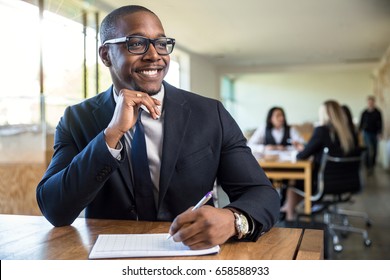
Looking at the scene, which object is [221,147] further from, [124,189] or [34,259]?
[34,259]

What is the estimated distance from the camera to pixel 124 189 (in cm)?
94

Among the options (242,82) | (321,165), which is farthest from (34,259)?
(321,165)

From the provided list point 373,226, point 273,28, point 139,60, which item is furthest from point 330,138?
point 139,60

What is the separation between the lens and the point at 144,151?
94 centimetres

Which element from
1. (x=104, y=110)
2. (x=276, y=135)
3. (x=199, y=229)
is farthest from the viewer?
(x=276, y=135)

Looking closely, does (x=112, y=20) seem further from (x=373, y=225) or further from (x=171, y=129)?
(x=373, y=225)

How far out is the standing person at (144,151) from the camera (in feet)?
2.83

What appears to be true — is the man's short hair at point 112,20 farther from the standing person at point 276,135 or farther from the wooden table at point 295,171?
the wooden table at point 295,171

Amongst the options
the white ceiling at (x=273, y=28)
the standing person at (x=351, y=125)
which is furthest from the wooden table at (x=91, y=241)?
the standing person at (x=351, y=125)

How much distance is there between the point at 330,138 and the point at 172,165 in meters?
2.47

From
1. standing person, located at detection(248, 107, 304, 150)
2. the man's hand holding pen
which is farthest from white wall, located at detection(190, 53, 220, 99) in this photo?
standing person, located at detection(248, 107, 304, 150)

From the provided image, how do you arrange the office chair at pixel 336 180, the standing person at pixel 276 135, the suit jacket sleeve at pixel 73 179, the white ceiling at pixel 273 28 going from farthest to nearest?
the office chair at pixel 336 180, the standing person at pixel 276 135, the white ceiling at pixel 273 28, the suit jacket sleeve at pixel 73 179

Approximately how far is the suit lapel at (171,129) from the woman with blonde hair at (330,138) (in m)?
2.21

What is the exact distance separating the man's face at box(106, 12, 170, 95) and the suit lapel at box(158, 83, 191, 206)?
0.06 metres
